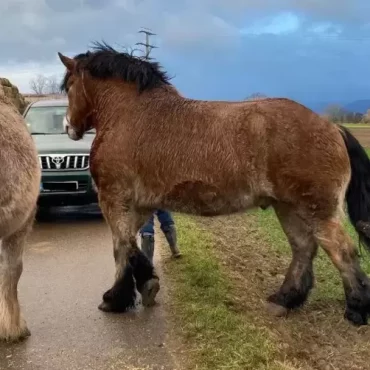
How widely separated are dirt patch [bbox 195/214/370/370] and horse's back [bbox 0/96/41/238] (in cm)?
211

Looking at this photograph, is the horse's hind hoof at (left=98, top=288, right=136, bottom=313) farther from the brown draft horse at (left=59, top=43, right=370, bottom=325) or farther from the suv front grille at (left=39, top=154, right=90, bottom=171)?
the suv front grille at (left=39, top=154, right=90, bottom=171)

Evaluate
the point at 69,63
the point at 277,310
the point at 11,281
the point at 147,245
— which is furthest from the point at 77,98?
the point at 277,310

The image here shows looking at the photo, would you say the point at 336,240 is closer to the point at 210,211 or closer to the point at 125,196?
the point at 210,211

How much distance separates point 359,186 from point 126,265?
7.09 ft

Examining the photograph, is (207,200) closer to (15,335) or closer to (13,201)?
(13,201)

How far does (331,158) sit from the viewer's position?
4.89 metres

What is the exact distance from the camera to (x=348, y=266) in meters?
4.95

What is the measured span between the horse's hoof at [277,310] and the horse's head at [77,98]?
8.02 ft

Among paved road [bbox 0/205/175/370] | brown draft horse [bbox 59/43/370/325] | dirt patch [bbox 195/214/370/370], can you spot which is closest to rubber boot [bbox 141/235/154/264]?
paved road [bbox 0/205/175/370]

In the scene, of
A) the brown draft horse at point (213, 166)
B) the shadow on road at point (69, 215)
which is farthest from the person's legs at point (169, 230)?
the shadow on road at point (69, 215)

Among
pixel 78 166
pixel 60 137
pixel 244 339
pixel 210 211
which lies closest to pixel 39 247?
pixel 78 166

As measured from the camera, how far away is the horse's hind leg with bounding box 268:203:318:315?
5449mm

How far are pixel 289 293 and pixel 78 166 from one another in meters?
5.66

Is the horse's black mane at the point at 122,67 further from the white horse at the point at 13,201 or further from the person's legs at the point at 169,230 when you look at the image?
the person's legs at the point at 169,230
